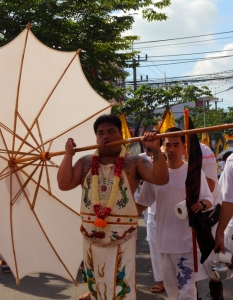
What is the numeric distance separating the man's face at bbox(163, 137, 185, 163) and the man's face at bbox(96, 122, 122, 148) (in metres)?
0.99

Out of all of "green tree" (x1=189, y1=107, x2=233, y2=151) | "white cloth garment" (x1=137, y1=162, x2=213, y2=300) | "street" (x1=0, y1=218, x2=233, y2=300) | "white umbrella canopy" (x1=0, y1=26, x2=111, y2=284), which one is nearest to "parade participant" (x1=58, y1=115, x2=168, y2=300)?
"white umbrella canopy" (x1=0, y1=26, x2=111, y2=284)

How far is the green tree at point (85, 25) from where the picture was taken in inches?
472

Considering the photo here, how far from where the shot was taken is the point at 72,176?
4.74 metres

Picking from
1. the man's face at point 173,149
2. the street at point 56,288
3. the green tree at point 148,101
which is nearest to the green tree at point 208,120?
the green tree at point 148,101

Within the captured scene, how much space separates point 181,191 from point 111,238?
1176 millimetres

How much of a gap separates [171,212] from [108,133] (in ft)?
4.00

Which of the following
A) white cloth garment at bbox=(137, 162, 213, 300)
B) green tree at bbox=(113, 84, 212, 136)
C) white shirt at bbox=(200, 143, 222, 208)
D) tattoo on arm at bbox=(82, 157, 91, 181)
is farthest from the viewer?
green tree at bbox=(113, 84, 212, 136)

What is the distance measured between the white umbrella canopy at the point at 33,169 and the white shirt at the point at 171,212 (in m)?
0.68

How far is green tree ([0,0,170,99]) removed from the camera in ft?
39.3

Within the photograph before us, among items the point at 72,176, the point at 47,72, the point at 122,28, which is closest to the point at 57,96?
the point at 47,72

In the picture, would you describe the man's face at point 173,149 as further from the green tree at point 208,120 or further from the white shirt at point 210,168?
the green tree at point 208,120

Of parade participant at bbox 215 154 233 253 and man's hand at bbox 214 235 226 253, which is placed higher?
parade participant at bbox 215 154 233 253

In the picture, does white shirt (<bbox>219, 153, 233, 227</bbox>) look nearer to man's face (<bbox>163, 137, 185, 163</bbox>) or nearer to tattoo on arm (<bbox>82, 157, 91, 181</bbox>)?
man's face (<bbox>163, 137, 185, 163</bbox>)

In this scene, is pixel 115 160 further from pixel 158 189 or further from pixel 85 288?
pixel 85 288
